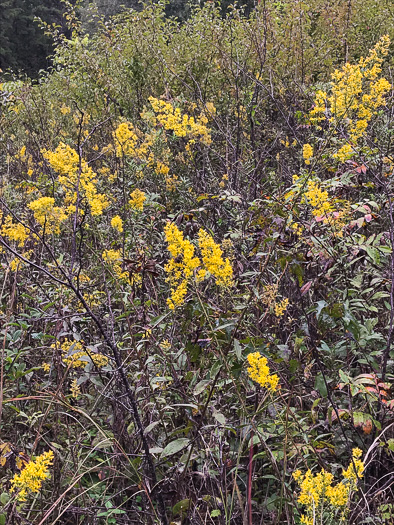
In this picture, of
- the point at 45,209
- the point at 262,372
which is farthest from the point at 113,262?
the point at 262,372

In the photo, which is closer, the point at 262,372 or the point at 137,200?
the point at 262,372

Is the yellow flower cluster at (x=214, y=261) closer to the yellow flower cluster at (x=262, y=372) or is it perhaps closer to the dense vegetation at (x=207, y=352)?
the dense vegetation at (x=207, y=352)

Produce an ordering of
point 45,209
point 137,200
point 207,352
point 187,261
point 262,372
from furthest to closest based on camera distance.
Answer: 1. point 137,200
2. point 207,352
3. point 45,209
4. point 187,261
5. point 262,372

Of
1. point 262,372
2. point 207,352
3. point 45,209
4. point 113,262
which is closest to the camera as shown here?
point 262,372

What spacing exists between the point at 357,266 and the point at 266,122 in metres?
3.05

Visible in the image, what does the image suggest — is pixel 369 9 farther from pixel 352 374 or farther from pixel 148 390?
pixel 148 390

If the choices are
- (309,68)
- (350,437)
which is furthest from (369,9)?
(350,437)

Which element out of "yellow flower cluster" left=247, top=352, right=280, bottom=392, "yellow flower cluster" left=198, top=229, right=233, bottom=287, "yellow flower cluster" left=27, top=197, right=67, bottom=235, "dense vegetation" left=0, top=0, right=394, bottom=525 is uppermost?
"yellow flower cluster" left=27, top=197, right=67, bottom=235

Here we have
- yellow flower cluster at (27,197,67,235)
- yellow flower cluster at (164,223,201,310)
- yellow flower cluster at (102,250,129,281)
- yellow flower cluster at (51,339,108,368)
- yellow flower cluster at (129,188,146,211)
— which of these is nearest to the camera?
yellow flower cluster at (164,223,201,310)

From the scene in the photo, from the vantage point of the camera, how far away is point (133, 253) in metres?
2.92

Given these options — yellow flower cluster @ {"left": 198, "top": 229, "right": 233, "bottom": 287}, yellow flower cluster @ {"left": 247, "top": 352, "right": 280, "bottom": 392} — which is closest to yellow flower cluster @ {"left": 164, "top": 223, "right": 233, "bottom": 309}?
yellow flower cluster @ {"left": 198, "top": 229, "right": 233, "bottom": 287}

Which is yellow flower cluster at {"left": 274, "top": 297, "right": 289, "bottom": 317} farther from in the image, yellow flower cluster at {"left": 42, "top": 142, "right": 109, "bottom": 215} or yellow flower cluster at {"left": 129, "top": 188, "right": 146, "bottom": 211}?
yellow flower cluster at {"left": 129, "top": 188, "right": 146, "bottom": 211}

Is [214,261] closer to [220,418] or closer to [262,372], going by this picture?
[262,372]

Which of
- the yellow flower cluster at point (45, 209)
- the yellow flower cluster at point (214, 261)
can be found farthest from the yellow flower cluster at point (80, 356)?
the yellow flower cluster at point (214, 261)
